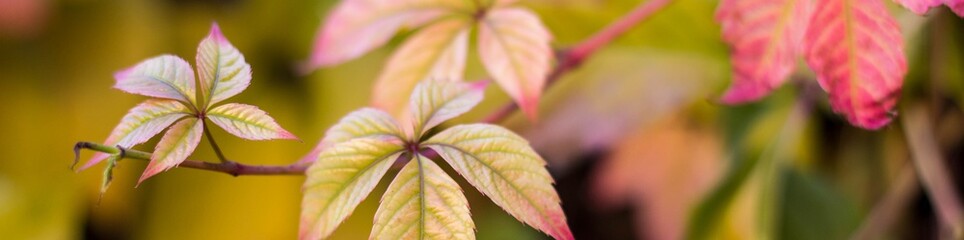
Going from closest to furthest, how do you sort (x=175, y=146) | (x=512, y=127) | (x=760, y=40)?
(x=175, y=146) → (x=760, y=40) → (x=512, y=127)

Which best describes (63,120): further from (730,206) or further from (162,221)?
(730,206)

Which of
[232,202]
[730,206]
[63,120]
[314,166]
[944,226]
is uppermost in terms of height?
[63,120]

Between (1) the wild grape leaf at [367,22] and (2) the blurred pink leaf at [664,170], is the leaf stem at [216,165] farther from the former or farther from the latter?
(2) the blurred pink leaf at [664,170]

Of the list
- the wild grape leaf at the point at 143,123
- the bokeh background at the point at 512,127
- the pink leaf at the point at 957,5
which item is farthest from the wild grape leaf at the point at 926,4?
the bokeh background at the point at 512,127

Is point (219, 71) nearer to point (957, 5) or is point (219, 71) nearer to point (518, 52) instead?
point (518, 52)

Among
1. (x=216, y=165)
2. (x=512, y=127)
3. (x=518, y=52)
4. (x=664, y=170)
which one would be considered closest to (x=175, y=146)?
(x=216, y=165)

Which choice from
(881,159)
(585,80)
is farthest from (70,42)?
(881,159)
